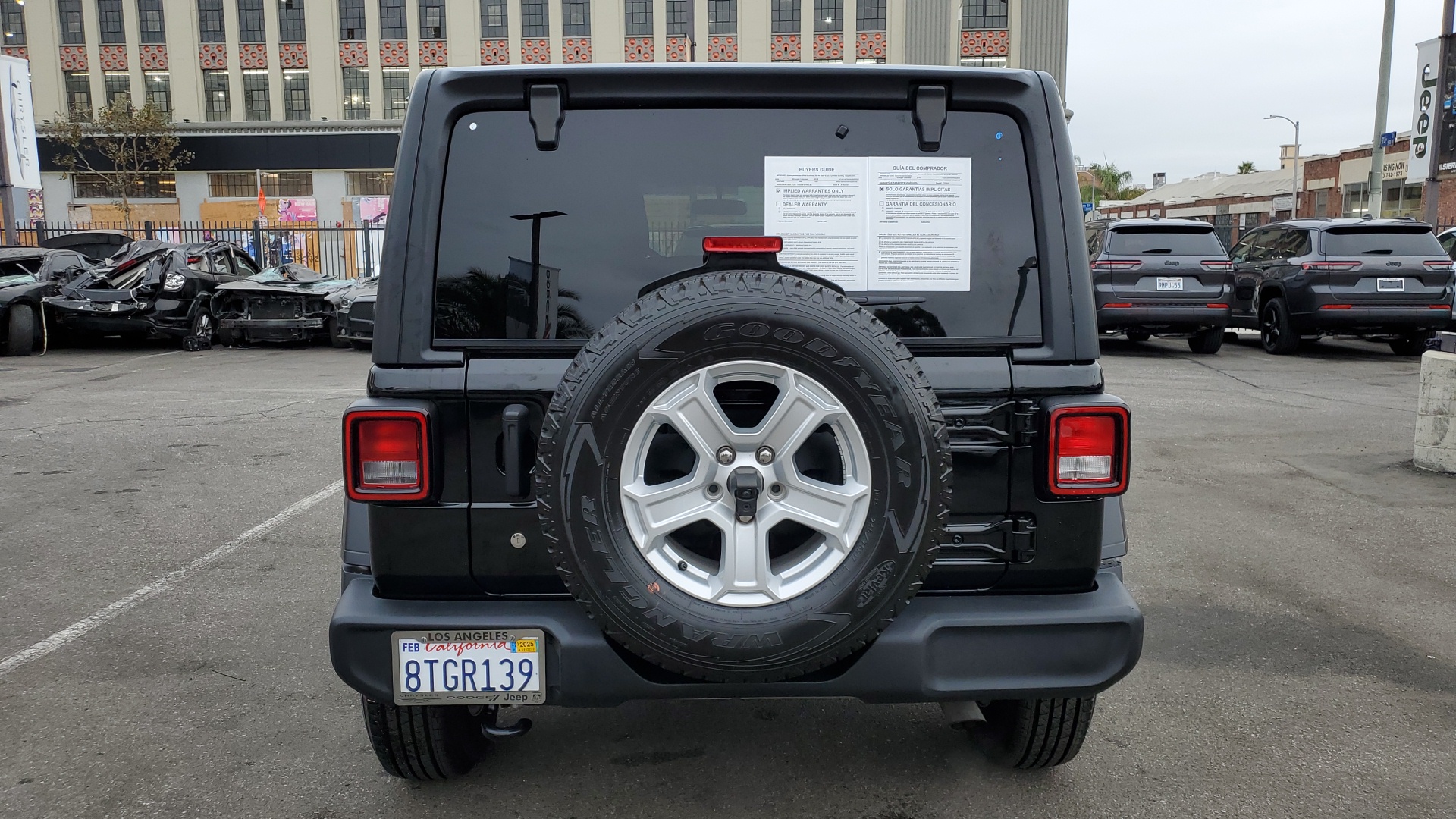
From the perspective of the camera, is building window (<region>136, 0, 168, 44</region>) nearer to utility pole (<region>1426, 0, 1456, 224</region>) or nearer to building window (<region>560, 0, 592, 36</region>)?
building window (<region>560, 0, 592, 36</region>)

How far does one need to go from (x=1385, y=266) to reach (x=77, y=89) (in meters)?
49.4

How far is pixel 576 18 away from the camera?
44.2 meters

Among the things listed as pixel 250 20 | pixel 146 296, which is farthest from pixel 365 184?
pixel 146 296

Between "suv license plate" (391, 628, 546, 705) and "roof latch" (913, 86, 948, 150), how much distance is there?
4.88ft

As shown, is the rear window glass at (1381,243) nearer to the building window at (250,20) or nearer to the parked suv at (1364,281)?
the parked suv at (1364,281)

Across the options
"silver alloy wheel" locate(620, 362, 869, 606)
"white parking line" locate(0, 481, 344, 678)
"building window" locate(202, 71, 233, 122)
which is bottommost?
"white parking line" locate(0, 481, 344, 678)

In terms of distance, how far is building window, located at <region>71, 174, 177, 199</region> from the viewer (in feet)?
149

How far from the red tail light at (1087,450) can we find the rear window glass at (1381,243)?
13079mm

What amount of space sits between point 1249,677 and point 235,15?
49.9 m

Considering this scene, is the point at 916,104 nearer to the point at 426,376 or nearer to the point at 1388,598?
the point at 426,376

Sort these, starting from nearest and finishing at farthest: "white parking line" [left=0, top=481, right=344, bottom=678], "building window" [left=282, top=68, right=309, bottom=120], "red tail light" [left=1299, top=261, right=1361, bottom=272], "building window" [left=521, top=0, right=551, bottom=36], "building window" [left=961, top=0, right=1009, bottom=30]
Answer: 1. "white parking line" [left=0, top=481, right=344, bottom=678]
2. "red tail light" [left=1299, top=261, right=1361, bottom=272]
3. "building window" [left=961, top=0, right=1009, bottom=30]
4. "building window" [left=521, top=0, right=551, bottom=36]
5. "building window" [left=282, top=68, right=309, bottom=120]

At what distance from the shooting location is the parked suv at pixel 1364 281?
13.4m

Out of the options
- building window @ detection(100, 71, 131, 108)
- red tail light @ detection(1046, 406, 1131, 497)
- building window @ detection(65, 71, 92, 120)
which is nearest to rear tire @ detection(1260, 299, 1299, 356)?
red tail light @ detection(1046, 406, 1131, 497)

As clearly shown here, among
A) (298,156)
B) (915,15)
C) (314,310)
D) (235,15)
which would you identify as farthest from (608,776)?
(235,15)
